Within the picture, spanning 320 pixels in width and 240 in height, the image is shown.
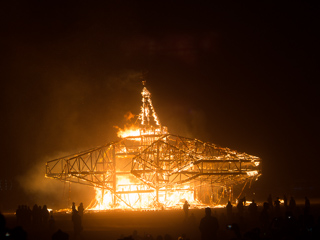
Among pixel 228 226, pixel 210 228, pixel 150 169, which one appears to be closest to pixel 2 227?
pixel 228 226

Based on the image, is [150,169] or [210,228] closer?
[210,228]

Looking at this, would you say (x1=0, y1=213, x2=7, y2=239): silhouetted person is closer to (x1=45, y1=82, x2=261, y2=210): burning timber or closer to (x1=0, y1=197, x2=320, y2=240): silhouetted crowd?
(x1=0, y1=197, x2=320, y2=240): silhouetted crowd

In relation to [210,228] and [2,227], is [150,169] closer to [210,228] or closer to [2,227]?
[210,228]

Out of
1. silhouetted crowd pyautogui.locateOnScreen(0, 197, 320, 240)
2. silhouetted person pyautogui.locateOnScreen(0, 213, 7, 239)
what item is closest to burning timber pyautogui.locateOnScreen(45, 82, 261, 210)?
silhouetted crowd pyautogui.locateOnScreen(0, 197, 320, 240)

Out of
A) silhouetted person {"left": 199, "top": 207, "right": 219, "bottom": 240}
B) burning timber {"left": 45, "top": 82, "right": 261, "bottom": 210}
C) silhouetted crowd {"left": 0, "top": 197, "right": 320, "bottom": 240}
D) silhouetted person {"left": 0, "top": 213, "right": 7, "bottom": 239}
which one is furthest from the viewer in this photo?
burning timber {"left": 45, "top": 82, "right": 261, "bottom": 210}

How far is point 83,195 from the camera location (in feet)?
180

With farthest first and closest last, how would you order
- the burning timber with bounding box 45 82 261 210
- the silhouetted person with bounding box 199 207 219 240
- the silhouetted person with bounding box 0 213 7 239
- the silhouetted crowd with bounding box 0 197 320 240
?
the burning timber with bounding box 45 82 261 210 < the silhouetted person with bounding box 199 207 219 240 < the silhouetted crowd with bounding box 0 197 320 240 < the silhouetted person with bounding box 0 213 7 239

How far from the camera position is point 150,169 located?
37.8 meters

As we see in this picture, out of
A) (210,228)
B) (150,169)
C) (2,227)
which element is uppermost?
(150,169)

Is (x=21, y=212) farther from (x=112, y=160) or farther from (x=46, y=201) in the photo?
(x=46, y=201)

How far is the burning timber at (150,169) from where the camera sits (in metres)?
36.9

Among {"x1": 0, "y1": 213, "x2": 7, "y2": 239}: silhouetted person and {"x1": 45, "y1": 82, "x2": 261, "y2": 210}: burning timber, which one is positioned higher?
{"x1": 45, "y1": 82, "x2": 261, "y2": 210}: burning timber

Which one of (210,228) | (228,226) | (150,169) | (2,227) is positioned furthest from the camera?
(150,169)

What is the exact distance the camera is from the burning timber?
36.9 metres
